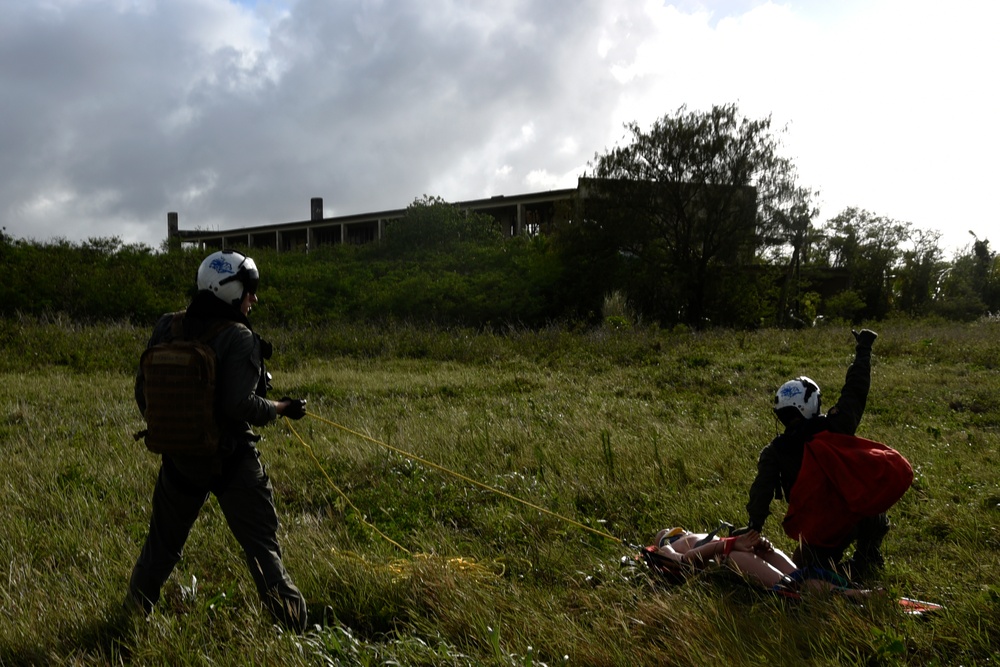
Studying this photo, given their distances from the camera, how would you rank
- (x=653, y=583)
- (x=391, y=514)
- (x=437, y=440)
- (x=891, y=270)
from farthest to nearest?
1. (x=891, y=270)
2. (x=437, y=440)
3. (x=391, y=514)
4. (x=653, y=583)

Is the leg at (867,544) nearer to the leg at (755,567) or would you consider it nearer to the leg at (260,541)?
the leg at (755,567)

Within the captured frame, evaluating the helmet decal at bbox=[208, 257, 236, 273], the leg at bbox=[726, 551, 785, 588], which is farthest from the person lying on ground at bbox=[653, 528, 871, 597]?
the helmet decal at bbox=[208, 257, 236, 273]

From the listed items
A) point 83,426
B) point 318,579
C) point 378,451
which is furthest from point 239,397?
point 83,426

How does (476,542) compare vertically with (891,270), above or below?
below

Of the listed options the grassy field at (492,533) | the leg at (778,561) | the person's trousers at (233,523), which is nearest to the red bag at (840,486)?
the leg at (778,561)

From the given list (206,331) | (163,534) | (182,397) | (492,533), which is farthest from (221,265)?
(492,533)

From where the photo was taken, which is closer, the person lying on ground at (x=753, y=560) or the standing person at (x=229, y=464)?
the standing person at (x=229, y=464)

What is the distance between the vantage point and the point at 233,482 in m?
3.66

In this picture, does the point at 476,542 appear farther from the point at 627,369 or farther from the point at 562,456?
the point at 627,369

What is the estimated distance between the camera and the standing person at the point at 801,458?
4113mm

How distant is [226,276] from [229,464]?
3.13 feet

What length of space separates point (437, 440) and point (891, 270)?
49054mm

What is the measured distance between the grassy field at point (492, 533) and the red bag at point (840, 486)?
1.39 ft

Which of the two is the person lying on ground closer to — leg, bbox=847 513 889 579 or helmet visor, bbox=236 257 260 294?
leg, bbox=847 513 889 579
